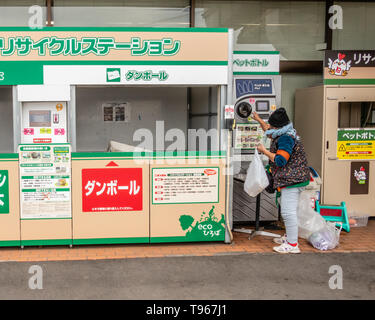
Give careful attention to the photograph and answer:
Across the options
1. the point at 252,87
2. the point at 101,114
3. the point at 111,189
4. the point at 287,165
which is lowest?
the point at 111,189

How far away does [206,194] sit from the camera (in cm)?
552

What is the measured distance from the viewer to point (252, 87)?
20.9 feet

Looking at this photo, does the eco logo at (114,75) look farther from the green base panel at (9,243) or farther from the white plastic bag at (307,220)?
the white plastic bag at (307,220)

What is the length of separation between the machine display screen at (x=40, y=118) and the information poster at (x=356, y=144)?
13.8 ft

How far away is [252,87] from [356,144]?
1.90 m

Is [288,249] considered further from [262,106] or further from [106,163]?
[106,163]

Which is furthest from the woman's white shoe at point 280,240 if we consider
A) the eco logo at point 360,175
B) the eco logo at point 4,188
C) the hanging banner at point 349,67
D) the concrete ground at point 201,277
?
the eco logo at point 4,188

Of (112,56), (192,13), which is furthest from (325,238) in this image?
(192,13)

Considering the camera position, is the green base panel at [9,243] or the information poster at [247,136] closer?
the green base panel at [9,243]

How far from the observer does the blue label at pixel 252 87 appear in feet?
20.8
